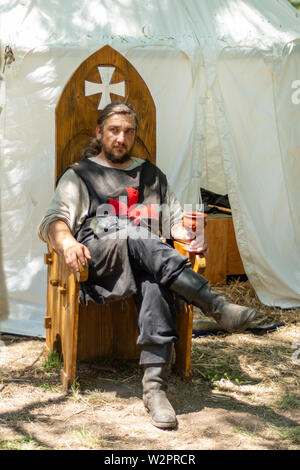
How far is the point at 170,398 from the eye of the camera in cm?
336

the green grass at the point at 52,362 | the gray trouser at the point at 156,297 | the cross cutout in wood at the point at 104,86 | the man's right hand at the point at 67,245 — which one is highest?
→ the cross cutout in wood at the point at 104,86

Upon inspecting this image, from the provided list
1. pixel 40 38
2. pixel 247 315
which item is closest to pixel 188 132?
pixel 40 38

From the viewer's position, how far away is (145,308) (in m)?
3.13

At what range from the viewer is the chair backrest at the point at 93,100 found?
374cm

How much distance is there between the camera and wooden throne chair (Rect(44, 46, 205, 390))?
12.2ft

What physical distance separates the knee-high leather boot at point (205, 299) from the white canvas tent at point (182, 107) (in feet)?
4.91

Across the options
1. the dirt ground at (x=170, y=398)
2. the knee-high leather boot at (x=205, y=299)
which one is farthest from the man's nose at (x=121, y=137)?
the dirt ground at (x=170, y=398)

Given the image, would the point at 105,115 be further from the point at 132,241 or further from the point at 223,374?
the point at 223,374

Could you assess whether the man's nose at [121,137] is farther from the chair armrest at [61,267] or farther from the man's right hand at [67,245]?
the chair armrest at [61,267]

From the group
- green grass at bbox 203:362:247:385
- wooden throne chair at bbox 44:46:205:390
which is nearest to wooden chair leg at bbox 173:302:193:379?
wooden throne chair at bbox 44:46:205:390

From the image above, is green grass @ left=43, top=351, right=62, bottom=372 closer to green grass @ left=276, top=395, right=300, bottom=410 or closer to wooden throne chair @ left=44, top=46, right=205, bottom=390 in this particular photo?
wooden throne chair @ left=44, top=46, right=205, bottom=390

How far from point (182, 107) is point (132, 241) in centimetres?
172

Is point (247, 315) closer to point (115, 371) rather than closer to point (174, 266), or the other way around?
point (174, 266)

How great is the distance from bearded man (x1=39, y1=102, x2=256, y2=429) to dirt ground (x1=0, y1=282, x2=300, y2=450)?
17 cm
